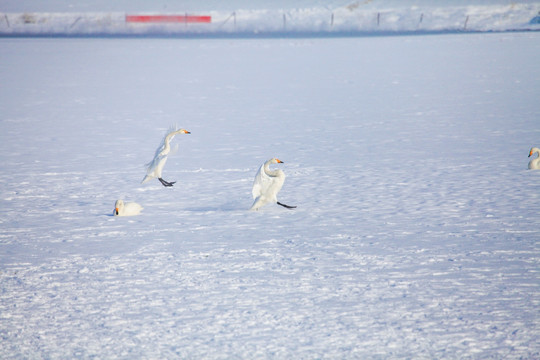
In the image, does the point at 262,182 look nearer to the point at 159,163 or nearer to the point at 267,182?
the point at 267,182

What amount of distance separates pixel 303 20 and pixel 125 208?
22.0m

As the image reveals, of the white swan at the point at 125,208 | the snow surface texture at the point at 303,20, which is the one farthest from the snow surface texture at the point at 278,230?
the snow surface texture at the point at 303,20

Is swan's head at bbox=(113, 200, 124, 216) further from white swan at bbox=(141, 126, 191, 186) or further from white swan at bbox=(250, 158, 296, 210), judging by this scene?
white swan at bbox=(250, 158, 296, 210)

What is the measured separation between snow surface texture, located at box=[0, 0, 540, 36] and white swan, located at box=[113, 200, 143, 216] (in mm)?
20060

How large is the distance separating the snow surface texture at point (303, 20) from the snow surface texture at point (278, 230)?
47.0 feet

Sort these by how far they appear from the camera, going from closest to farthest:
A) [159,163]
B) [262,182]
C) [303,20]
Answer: [262,182] < [159,163] < [303,20]

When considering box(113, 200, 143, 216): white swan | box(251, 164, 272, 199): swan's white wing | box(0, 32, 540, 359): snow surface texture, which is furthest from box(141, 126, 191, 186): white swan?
box(251, 164, 272, 199): swan's white wing

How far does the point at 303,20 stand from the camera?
26.4 metres

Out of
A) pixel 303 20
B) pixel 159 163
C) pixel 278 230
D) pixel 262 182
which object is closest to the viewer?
pixel 278 230

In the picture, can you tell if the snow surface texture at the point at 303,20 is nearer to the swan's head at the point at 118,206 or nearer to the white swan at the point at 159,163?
the white swan at the point at 159,163

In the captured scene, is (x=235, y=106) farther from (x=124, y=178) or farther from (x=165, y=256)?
(x=165, y=256)

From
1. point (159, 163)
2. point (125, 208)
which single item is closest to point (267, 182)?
point (125, 208)

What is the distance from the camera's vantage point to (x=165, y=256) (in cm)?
444

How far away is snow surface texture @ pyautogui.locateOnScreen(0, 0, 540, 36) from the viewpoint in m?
25.5
